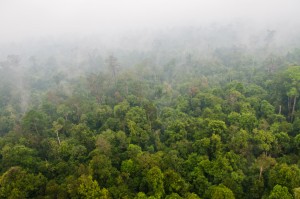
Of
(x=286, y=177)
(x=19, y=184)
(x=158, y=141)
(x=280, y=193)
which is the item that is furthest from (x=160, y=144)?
(x=19, y=184)

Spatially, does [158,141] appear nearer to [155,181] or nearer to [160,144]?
[160,144]

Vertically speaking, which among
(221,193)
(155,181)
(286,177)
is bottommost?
(221,193)

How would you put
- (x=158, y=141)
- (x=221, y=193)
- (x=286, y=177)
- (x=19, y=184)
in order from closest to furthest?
(x=221, y=193), (x=286, y=177), (x=19, y=184), (x=158, y=141)

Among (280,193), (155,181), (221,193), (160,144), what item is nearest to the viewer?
(280,193)

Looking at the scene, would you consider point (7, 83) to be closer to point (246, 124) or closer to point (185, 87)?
point (185, 87)

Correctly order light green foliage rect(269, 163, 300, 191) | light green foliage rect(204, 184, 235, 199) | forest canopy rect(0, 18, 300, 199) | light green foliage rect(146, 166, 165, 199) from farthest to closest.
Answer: forest canopy rect(0, 18, 300, 199) < light green foliage rect(146, 166, 165, 199) < light green foliage rect(269, 163, 300, 191) < light green foliage rect(204, 184, 235, 199)

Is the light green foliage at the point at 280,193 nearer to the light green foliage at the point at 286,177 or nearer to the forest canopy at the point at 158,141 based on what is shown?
the forest canopy at the point at 158,141

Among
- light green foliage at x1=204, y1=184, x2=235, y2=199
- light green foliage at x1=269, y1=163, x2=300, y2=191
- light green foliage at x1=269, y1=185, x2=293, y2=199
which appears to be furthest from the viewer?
light green foliage at x1=269, y1=163, x2=300, y2=191

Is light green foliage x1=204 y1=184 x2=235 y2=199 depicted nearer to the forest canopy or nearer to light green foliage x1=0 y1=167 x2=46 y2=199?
the forest canopy

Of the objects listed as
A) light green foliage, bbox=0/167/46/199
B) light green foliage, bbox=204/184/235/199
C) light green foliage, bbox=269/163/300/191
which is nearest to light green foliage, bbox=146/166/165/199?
light green foliage, bbox=204/184/235/199

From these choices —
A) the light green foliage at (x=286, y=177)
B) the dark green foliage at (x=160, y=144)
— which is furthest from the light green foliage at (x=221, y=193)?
the light green foliage at (x=286, y=177)

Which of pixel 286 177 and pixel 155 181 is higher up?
pixel 286 177
